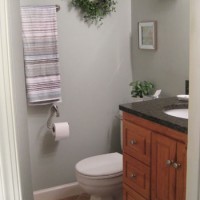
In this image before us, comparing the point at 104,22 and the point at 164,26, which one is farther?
the point at 104,22

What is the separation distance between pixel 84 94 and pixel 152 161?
1241 millimetres

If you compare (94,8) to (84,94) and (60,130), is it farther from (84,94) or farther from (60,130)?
(60,130)

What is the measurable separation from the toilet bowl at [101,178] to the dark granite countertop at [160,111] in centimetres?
60

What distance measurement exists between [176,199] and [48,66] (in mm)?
1476

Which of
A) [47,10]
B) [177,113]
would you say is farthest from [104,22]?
[177,113]

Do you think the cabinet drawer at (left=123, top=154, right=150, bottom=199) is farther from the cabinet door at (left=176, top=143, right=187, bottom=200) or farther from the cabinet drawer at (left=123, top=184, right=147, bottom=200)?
the cabinet door at (left=176, top=143, right=187, bottom=200)

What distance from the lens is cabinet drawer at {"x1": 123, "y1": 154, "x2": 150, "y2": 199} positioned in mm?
1830

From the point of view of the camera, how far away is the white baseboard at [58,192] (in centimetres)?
279

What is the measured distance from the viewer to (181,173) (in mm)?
1541

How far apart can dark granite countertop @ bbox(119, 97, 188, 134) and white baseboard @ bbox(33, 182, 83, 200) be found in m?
1.29

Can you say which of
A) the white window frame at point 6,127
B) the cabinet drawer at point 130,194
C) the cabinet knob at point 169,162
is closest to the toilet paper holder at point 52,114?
the cabinet drawer at point 130,194

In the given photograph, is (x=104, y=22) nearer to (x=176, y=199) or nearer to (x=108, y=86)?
(x=108, y=86)

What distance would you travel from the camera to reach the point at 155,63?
269 centimetres

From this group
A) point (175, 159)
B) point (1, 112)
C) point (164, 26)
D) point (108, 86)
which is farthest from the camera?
point (108, 86)
